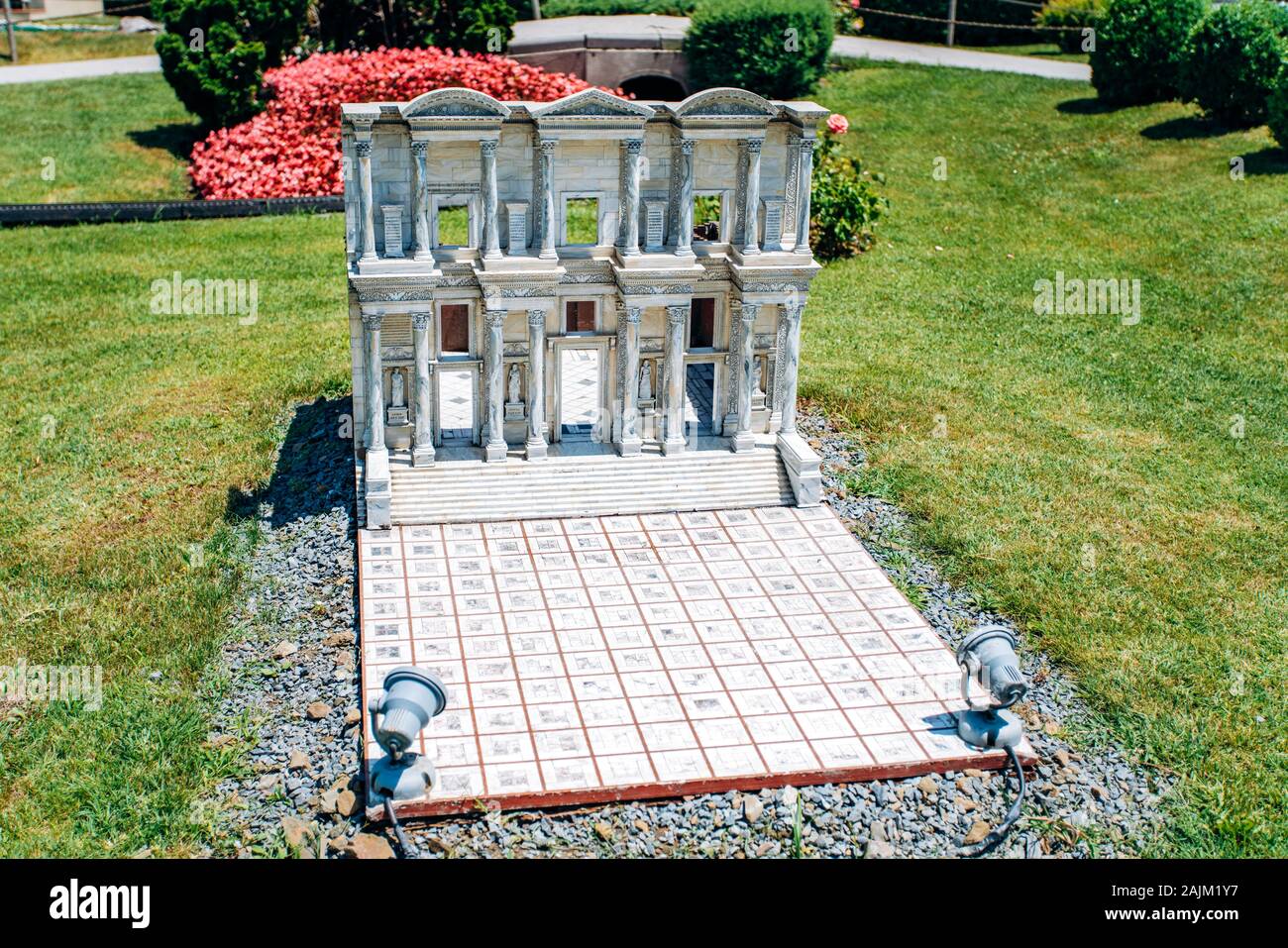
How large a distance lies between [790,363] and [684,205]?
3.92 metres

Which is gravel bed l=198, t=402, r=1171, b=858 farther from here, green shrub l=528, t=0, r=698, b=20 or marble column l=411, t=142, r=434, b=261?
green shrub l=528, t=0, r=698, b=20

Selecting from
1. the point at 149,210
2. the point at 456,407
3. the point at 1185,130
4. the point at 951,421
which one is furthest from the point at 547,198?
the point at 1185,130

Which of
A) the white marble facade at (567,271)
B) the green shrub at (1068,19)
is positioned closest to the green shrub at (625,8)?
the green shrub at (1068,19)

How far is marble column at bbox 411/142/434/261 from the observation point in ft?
89.7

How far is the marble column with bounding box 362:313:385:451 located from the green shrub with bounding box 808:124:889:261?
17.7 meters

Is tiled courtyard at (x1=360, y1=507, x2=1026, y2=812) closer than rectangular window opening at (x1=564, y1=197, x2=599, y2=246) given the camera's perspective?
Yes

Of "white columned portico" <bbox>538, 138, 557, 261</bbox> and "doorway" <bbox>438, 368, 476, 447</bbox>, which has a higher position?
"white columned portico" <bbox>538, 138, 557, 261</bbox>

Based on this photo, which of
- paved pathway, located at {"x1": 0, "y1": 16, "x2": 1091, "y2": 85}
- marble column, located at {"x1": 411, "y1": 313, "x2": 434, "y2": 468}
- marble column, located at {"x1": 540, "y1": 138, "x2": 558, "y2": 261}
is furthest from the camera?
paved pathway, located at {"x1": 0, "y1": 16, "x2": 1091, "y2": 85}

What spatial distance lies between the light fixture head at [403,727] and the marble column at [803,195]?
13.2 m

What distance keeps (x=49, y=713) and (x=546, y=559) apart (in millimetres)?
8997

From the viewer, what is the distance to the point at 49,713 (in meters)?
22.3

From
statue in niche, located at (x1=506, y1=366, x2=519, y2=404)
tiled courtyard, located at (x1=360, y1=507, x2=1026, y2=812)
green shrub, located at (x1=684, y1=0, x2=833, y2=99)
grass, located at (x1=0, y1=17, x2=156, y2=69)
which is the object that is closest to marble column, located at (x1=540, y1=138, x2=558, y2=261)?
statue in niche, located at (x1=506, y1=366, x2=519, y2=404)

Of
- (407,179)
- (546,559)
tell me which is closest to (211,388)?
(407,179)

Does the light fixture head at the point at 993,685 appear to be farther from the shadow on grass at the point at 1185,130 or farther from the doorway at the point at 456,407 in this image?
the shadow on grass at the point at 1185,130
